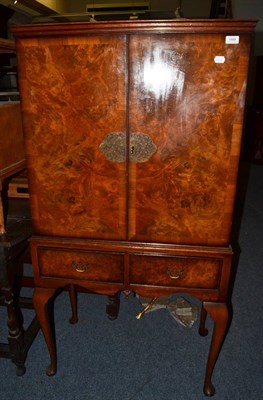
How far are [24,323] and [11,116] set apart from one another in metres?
1.49

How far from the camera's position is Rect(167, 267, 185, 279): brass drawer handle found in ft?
5.20

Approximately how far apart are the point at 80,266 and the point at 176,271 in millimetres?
482

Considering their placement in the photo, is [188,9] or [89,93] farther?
[188,9]

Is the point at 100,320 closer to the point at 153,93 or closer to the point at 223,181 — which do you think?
the point at 223,181

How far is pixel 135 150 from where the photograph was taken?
1.42m

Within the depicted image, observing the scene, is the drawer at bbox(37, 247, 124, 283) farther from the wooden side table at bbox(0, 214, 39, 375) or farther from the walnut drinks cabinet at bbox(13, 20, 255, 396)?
the wooden side table at bbox(0, 214, 39, 375)

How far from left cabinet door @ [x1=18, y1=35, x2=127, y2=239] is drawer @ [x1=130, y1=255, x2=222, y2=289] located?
191 millimetres

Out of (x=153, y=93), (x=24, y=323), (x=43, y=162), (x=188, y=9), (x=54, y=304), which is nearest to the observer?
(x=153, y=93)

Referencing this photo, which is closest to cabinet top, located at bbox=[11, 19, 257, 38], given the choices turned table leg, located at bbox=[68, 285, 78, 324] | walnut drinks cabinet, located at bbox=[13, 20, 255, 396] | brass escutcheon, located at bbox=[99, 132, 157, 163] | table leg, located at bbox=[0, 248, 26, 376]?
walnut drinks cabinet, located at bbox=[13, 20, 255, 396]

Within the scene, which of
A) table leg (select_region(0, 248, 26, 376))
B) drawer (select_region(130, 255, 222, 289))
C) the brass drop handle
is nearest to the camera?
drawer (select_region(130, 255, 222, 289))

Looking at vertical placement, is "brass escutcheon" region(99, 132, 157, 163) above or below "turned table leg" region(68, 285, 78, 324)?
above

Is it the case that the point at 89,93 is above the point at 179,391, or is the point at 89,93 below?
above

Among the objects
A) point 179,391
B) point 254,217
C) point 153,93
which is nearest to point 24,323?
point 179,391

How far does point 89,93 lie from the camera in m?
1.38
